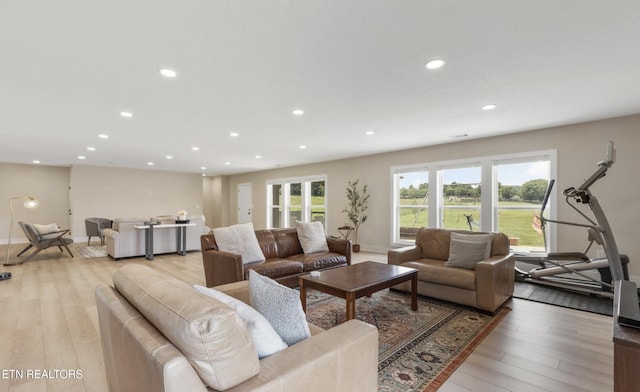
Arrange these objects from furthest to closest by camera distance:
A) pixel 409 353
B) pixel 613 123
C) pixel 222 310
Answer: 1. pixel 613 123
2. pixel 409 353
3. pixel 222 310

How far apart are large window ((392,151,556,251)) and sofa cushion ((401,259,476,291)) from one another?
236cm

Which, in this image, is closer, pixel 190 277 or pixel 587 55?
pixel 587 55

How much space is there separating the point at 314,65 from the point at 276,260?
2.50 m

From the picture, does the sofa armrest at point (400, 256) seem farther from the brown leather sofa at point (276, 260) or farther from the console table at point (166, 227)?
the console table at point (166, 227)

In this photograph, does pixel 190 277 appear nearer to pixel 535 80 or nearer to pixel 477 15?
pixel 477 15

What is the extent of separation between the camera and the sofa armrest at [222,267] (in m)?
3.30

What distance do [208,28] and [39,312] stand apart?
140 inches

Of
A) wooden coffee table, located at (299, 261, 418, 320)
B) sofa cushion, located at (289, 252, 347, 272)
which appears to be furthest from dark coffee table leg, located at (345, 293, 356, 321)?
sofa cushion, located at (289, 252, 347, 272)

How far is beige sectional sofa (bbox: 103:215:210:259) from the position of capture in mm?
6160

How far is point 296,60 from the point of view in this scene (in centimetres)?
244

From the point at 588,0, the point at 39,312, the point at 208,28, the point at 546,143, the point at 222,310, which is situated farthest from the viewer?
the point at 546,143

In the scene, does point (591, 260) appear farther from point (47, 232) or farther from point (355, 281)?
point (47, 232)

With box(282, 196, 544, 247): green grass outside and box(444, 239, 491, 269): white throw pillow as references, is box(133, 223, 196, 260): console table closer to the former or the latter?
box(282, 196, 544, 247): green grass outside

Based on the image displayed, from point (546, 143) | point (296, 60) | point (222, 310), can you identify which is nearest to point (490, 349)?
point (222, 310)
